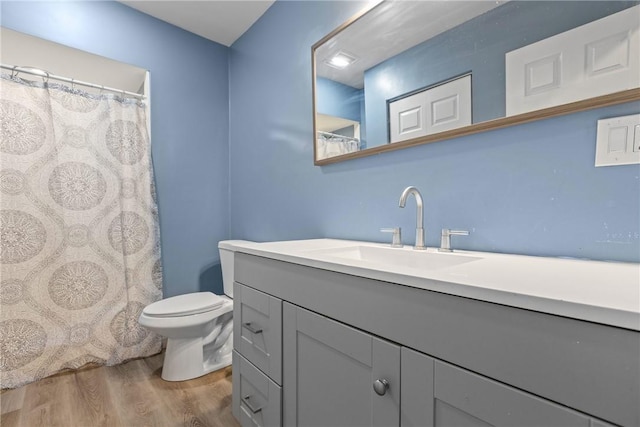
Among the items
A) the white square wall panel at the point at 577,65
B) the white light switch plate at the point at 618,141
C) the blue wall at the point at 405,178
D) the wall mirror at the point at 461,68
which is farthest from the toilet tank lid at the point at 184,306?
the white light switch plate at the point at 618,141

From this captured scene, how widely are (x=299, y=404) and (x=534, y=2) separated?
1.49m

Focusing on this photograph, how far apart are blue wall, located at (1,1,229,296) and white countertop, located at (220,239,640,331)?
1730 millimetres

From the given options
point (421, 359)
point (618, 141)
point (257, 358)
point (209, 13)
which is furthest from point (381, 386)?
point (209, 13)

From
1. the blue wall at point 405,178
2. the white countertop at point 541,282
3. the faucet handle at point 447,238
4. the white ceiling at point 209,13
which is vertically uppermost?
the white ceiling at point 209,13

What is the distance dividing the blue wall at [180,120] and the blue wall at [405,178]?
0.49 feet


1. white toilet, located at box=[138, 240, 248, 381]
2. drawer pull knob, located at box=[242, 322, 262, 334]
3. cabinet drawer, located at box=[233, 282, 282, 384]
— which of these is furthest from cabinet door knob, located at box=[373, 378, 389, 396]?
white toilet, located at box=[138, 240, 248, 381]

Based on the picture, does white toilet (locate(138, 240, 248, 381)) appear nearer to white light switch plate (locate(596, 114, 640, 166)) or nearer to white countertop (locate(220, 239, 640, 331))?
white countertop (locate(220, 239, 640, 331))

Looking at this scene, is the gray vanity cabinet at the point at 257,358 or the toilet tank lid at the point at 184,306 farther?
the toilet tank lid at the point at 184,306

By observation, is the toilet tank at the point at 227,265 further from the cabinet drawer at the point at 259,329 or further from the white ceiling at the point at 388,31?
the white ceiling at the point at 388,31

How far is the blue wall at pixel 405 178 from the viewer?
34.0 inches

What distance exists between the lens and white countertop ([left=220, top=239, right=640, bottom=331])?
1.51 feet

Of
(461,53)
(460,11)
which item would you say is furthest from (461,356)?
(460,11)

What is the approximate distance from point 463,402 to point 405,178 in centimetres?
89

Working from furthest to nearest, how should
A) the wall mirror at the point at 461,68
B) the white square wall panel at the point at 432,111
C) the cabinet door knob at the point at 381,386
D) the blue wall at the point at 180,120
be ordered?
the blue wall at the point at 180,120, the white square wall panel at the point at 432,111, the wall mirror at the point at 461,68, the cabinet door knob at the point at 381,386
